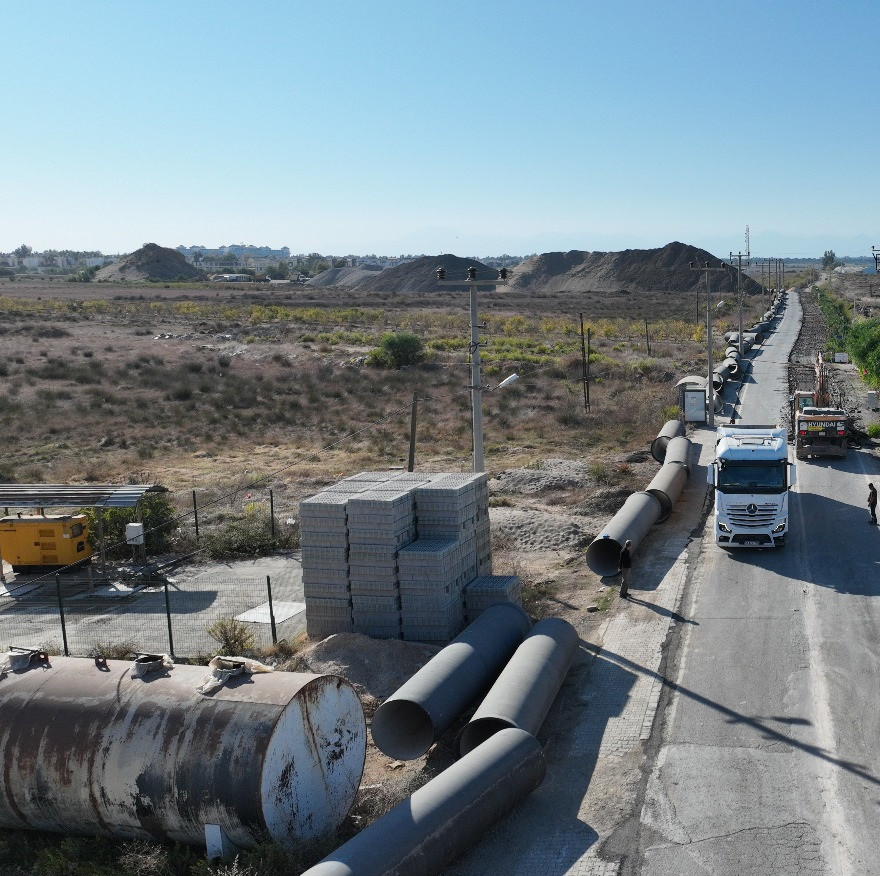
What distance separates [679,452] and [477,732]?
58.4 feet

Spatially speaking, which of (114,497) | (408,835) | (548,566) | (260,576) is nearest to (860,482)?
(548,566)

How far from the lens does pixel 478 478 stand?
18.7 metres

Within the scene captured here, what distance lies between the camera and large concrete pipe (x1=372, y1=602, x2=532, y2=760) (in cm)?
1333

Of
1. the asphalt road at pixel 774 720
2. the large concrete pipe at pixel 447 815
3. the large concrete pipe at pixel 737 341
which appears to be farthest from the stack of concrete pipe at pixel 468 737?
the large concrete pipe at pixel 737 341

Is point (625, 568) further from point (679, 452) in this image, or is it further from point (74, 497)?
point (74, 497)

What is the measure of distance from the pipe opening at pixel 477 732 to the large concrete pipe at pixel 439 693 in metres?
0.42

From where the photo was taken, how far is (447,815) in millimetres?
10578

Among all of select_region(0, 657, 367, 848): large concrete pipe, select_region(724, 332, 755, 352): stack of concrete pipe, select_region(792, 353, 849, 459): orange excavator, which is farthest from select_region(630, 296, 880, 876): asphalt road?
select_region(724, 332, 755, 352): stack of concrete pipe

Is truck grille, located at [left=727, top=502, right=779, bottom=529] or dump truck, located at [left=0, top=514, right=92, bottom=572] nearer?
truck grille, located at [left=727, top=502, right=779, bottom=529]

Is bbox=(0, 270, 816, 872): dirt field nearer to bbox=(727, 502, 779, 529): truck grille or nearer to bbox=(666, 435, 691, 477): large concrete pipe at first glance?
bbox=(666, 435, 691, 477): large concrete pipe

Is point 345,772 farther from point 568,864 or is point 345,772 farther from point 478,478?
point 478,478

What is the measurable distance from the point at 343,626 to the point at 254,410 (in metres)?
29.5

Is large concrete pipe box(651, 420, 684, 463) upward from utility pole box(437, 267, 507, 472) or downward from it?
downward

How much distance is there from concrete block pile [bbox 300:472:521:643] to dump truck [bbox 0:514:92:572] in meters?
8.66
